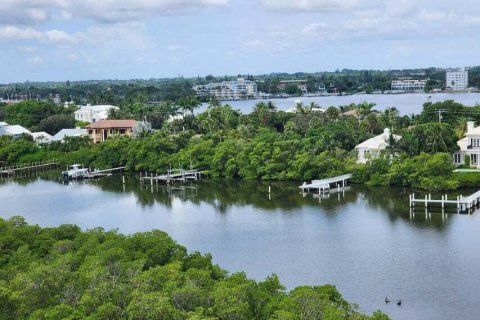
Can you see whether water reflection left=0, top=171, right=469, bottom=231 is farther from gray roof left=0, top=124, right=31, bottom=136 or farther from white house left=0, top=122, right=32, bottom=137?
gray roof left=0, top=124, right=31, bottom=136

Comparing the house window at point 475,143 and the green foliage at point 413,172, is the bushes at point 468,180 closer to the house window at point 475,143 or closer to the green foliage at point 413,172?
the green foliage at point 413,172

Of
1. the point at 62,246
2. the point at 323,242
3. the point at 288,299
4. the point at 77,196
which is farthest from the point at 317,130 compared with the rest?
the point at 288,299

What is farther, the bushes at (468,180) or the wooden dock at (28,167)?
the wooden dock at (28,167)

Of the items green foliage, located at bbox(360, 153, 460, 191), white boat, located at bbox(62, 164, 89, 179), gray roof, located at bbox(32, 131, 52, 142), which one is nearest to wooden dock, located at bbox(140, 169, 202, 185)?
white boat, located at bbox(62, 164, 89, 179)

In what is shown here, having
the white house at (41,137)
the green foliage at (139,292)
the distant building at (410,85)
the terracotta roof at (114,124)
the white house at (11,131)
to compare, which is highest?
A: the distant building at (410,85)

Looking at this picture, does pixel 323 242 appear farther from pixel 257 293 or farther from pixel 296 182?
pixel 296 182

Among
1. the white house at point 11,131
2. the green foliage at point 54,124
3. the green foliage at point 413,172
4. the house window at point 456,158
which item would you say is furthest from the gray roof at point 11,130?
the house window at point 456,158
